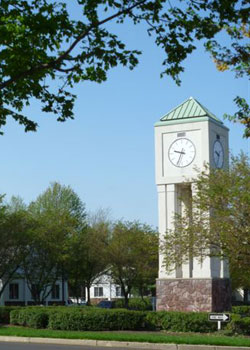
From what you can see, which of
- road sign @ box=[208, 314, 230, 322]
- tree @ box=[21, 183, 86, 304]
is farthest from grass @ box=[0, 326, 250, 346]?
tree @ box=[21, 183, 86, 304]

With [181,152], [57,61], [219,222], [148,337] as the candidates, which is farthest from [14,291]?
[57,61]

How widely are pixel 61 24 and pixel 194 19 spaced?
2.07 m

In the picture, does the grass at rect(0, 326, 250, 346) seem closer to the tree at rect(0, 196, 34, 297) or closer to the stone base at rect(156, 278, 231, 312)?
the stone base at rect(156, 278, 231, 312)

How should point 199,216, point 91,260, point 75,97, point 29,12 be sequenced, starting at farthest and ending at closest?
point 91,260 < point 199,216 < point 75,97 < point 29,12

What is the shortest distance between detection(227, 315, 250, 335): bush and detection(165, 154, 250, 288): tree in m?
2.18

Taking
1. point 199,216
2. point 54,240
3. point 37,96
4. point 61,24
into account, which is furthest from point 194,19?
point 54,240

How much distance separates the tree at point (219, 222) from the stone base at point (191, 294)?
10.5ft

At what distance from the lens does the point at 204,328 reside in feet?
91.5

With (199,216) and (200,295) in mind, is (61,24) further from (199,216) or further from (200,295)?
(200,295)

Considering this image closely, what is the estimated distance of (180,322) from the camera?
28.5m

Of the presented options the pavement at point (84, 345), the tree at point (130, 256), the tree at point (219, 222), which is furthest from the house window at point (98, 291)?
the pavement at point (84, 345)

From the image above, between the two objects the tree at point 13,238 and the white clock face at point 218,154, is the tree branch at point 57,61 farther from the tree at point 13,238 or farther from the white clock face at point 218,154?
Result: the tree at point 13,238

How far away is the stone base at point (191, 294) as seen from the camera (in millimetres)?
35438

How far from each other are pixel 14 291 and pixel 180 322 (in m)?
40.1
